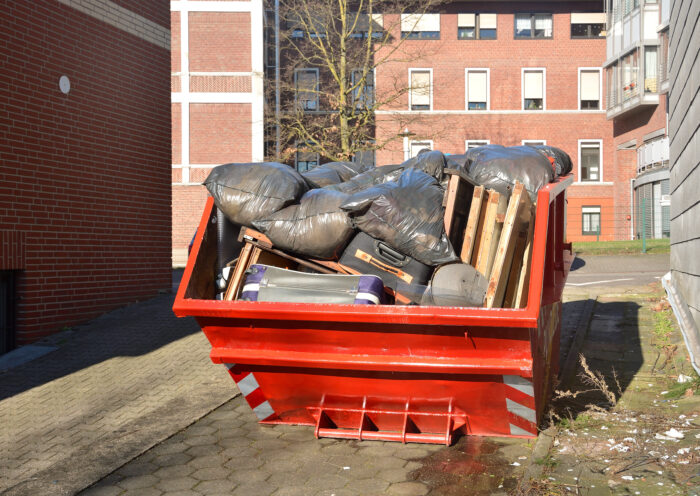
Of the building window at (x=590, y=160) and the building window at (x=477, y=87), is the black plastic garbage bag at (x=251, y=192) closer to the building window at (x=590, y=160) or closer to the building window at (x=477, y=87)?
the building window at (x=477, y=87)

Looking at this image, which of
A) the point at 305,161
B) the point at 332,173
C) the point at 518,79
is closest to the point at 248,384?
the point at 332,173

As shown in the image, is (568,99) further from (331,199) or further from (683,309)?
(331,199)

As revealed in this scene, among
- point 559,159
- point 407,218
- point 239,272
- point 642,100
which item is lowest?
point 239,272

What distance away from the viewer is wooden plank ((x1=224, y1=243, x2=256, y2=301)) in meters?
4.59

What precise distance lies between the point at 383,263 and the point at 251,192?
3.43ft

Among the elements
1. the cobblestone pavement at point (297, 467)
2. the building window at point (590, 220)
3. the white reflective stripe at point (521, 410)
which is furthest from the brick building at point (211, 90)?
the white reflective stripe at point (521, 410)

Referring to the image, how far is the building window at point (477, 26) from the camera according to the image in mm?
34500

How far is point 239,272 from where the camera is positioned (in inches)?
182

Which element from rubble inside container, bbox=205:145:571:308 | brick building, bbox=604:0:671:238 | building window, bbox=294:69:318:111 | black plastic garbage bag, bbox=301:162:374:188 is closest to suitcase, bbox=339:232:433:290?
rubble inside container, bbox=205:145:571:308

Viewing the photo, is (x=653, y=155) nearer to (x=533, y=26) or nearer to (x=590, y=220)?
(x=590, y=220)

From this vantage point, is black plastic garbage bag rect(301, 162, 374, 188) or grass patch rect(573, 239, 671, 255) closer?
black plastic garbage bag rect(301, 162, 374, 188)

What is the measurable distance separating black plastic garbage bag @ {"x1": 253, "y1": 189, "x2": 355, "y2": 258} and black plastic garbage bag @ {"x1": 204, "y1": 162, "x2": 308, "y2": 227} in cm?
7

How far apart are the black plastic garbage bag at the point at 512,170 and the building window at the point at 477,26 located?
103 feet

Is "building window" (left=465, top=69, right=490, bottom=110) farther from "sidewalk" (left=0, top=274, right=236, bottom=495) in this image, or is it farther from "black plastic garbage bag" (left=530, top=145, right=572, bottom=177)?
"black plastic garbage bag" (left=530, top=145, right=572, bottom=177)
